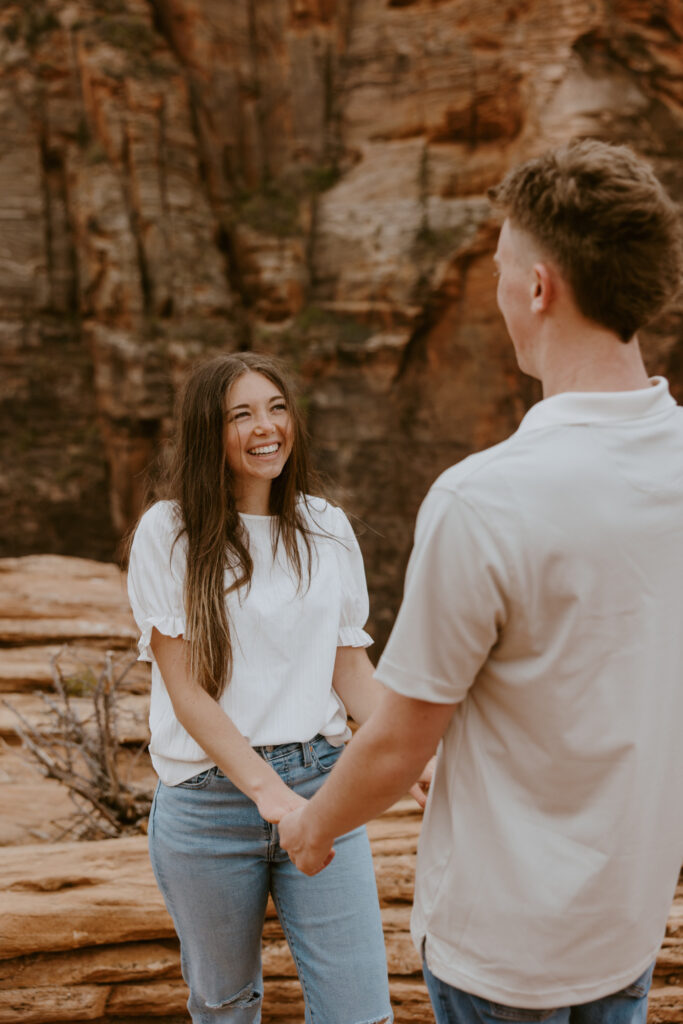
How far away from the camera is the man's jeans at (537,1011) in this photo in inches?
43.8

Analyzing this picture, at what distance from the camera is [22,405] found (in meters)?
16.1

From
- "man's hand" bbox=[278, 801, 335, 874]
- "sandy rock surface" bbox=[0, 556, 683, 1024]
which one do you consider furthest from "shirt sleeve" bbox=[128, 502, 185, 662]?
"sandy rock surface" bbox=[0, 556, 683, 1024]

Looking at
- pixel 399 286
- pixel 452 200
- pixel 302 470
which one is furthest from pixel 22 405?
pixel 302 470

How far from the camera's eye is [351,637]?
5.90 feet

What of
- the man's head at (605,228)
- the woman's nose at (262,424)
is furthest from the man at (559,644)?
the woman's nose at (262,424)

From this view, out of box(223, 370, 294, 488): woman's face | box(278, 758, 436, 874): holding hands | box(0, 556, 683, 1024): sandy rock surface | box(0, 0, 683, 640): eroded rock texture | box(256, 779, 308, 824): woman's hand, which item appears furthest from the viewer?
box(0, 0, 683, 640): eroded rock texture

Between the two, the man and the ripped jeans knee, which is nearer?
the man

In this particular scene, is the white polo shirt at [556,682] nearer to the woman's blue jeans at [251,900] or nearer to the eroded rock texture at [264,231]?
the woman's blue jeans at [251,900]

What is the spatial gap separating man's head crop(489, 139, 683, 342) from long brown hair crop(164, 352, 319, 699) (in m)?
0.88

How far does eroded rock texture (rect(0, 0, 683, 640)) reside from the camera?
1398 centimetres

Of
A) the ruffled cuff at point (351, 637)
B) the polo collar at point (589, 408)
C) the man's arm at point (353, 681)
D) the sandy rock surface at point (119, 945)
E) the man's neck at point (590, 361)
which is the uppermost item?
the man's neck at point (590, 361)

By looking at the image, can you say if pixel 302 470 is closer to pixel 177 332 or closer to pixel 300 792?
pixel 300 792

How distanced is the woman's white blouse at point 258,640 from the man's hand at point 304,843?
316 mm

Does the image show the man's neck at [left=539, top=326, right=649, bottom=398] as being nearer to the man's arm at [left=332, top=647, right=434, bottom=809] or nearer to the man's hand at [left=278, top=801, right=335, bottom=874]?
the man's hand at [left=278, top=801, right=335, bottom=874]
